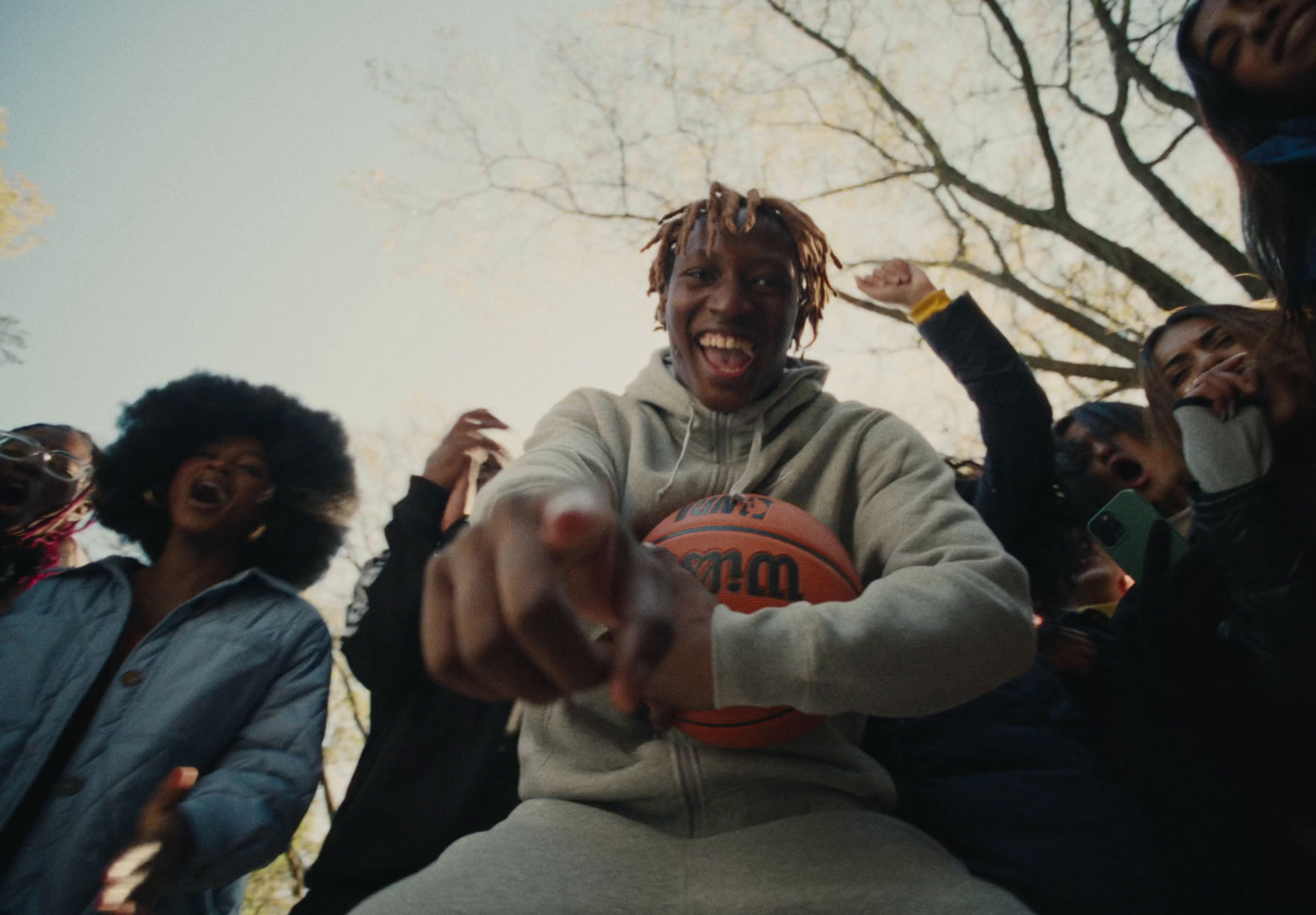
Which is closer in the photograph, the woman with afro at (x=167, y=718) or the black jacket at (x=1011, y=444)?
the woman with afro at (x=167, y=718)

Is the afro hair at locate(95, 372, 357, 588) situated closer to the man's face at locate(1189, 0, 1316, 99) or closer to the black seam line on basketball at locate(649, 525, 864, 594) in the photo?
the black seam line on basketball at locate(649, 525, 864, 594)

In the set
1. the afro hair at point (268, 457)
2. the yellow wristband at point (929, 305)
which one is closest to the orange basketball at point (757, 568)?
the yellow wristband at point (929, 305)

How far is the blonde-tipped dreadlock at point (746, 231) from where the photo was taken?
2535 mm

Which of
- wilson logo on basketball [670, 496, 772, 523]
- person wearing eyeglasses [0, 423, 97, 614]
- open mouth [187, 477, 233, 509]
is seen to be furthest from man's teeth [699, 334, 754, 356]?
person wearing eyeglasses [0, 423, 97, 614]

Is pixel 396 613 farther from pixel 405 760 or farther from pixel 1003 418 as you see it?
pixel 1003 418

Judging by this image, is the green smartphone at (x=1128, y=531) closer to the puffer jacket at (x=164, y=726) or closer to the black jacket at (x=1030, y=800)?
the black jacket at (x=1030, y=800)

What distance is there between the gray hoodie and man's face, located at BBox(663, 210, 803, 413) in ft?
0.23

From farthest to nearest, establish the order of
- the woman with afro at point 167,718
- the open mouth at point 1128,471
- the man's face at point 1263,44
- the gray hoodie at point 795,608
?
the open mouth at point 1128,471 < the man's face at point 1263,44 < the woman with afro at point 167,718 < the gray hoodie at point 795,608

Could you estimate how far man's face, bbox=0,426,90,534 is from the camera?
3.69 meters

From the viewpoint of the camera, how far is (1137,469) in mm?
3465

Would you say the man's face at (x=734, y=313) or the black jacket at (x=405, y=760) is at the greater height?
the man's face at (x=734, y=313)

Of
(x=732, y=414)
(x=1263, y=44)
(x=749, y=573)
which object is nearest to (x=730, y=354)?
(x=732, y=414)

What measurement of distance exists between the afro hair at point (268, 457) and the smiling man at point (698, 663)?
2467 mm

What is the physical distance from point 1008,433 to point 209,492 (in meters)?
3.83
